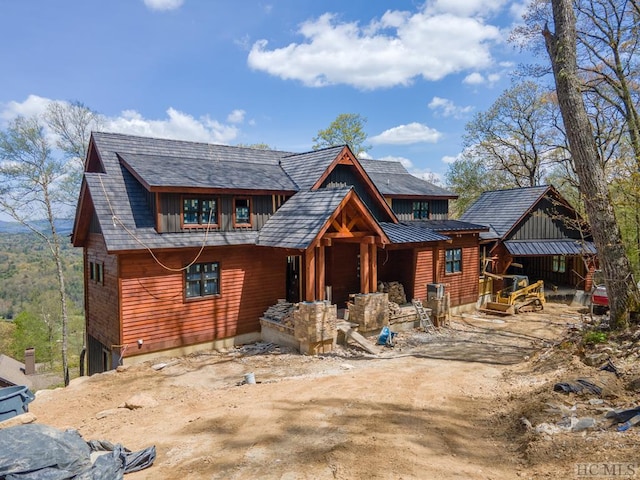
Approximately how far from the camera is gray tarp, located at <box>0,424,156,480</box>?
4.77m

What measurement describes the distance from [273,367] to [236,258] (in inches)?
171

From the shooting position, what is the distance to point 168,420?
825 centimetres

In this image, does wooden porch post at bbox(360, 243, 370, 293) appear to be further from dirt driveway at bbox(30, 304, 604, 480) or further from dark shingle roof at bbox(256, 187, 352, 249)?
dirt driveway at bbox(30, 304, 604, 480)

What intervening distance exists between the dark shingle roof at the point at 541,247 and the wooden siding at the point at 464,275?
244 centimetres

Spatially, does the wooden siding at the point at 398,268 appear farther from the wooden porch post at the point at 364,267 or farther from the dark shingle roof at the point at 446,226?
the wooden porch post at the point at 364,267

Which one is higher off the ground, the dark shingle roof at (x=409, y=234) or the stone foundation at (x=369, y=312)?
the dark shingle roof at (x=409, y=234)

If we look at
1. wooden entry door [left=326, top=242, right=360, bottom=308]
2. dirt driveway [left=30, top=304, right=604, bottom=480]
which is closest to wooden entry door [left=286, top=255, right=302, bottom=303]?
wooden entry door [left=326, top=242, right=360, bottom=308]

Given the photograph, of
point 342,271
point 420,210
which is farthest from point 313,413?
point 420,210

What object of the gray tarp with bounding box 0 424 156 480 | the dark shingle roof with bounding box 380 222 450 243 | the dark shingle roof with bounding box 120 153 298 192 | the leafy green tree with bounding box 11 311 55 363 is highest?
the dark shingle roof with bounding box 120 153 298 192

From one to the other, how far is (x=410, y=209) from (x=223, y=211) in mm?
11308

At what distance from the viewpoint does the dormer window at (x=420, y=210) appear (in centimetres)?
2242

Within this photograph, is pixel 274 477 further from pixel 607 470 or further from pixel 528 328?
pixel 528 328

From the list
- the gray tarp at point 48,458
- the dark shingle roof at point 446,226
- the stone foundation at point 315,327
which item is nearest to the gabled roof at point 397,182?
the dark shingle roof at point 446,226

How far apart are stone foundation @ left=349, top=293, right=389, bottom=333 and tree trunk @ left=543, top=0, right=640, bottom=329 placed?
7.27 m
